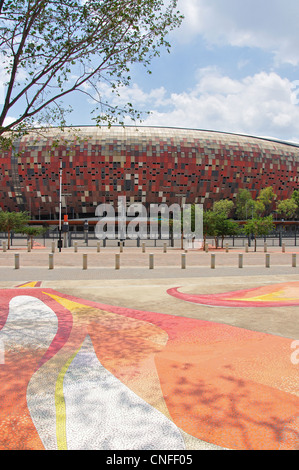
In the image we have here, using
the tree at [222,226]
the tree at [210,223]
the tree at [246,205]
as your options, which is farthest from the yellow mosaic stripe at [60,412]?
the tree at [246,205]

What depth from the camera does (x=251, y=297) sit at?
388 inches

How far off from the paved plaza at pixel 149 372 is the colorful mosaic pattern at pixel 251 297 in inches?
2.4

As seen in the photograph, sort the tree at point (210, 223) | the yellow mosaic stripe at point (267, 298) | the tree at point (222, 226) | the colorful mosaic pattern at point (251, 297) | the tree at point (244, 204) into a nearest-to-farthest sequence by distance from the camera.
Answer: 1. the colorful mosaic pattern at point (251, 297)
2. the yellow mosaic stripe at point (267, 298)
3. the tree at point (222, 226)
4. the tree at point (210, 223)
5. the tree at point (244, 204)

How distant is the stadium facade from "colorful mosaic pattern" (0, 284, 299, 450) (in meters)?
77.7

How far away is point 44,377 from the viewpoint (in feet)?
15.1

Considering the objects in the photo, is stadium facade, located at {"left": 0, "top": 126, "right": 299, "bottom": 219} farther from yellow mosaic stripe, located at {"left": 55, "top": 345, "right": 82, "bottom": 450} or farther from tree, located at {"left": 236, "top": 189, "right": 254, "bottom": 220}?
yellow mosaic stripe, located at {"left": 55, "top": 345, "right": 82, "bottom": 450}

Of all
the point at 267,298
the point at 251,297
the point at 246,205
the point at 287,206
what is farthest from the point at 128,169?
the point at 267,298

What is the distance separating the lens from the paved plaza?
10.8 ft

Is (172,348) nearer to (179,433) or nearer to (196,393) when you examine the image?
(196,393)

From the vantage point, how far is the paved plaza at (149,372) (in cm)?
329

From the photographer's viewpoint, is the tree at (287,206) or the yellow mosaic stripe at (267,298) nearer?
the yellow mosaic stripe at (267,298)

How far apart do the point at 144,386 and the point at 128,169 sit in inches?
3166

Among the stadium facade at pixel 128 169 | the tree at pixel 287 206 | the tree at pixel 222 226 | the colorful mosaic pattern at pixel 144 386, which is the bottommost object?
the colorful mosaic pattern at pixel 144 386

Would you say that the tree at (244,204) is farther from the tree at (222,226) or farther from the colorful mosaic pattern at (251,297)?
the colorful mosaic pattern at (251,297)
